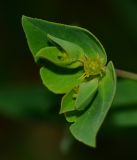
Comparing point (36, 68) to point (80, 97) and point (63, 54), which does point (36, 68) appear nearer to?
point (63, 54)

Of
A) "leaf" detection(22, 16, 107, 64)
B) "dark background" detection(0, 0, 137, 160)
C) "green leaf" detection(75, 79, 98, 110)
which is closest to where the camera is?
"green leaf" detection(75, 79, 98, 110)

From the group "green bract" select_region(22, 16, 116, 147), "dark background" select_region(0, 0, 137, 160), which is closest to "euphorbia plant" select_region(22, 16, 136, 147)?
"green bract" select_region(22, 16, 116, 147)

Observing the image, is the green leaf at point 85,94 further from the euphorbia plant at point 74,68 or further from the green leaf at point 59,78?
the green leaf at point 59,78

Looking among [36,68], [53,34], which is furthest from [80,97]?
[36,68]

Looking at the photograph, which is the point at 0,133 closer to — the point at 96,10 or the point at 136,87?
the point at 96,10

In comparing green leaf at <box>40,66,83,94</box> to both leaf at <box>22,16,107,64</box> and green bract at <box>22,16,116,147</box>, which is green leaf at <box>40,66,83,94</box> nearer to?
green bract at <box>22,16,116,147</box>

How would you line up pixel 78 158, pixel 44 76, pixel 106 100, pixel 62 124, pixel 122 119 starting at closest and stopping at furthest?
pixel 106 100
pixel 44 76
pixel 122 119
pixel 62 124
pixel 78 158

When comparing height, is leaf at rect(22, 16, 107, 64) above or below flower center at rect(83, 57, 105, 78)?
above

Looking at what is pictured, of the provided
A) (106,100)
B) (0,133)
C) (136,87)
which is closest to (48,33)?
(106,100)
